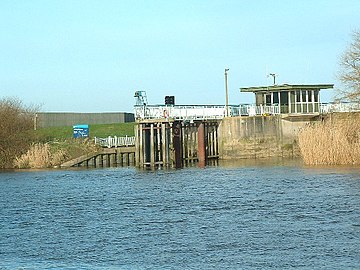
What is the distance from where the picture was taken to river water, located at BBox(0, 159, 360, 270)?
64.7 ft

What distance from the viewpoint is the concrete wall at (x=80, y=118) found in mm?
99938

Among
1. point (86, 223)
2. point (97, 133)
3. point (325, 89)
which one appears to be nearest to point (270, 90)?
point (325, 89)

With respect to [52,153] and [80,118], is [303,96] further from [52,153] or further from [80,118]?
[80,118]

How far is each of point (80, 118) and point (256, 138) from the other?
1844 inches

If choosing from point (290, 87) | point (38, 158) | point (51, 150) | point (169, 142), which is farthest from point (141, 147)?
point (290, 87)

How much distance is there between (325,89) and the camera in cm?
6550

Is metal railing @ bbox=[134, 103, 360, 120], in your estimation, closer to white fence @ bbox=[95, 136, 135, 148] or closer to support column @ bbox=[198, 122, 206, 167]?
support column @ bbox=[198, 122, 206, 167]

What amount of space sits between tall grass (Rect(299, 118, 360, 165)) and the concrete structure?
16.7 m

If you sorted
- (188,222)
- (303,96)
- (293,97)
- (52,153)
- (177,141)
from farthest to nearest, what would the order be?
(303,96) → (293,97) → (52,153) → (177,141) → (188,222)

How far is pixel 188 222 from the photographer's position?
26141 millimetres

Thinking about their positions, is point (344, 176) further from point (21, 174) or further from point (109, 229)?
point (21, 174)

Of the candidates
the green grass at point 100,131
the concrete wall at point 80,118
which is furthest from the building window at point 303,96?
the concrete wall at point 80,118

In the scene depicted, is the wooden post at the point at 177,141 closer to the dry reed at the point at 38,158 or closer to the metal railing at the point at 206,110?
the metal railing at the point at 206,110

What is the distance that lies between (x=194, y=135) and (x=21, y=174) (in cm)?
1659
